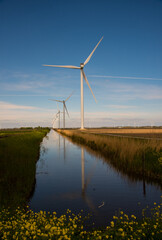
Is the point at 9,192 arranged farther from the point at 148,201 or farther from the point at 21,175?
the point at 148,201

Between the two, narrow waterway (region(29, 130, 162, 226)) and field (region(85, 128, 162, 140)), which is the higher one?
field (region(85, 128, 162, 140))

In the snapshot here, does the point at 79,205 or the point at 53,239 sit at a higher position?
the point at 53,239

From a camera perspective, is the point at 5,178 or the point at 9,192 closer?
the point at 9,192

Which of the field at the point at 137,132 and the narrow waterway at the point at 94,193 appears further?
the field at the point at 137,132

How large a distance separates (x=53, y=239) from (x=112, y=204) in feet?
18.9

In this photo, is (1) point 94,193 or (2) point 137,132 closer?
(1) point 94,193

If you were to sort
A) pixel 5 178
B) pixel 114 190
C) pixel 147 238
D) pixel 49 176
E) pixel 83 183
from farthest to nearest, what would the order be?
pixel 49 176 → pixel 83 183 → pixel 114 190 → pixel 5 178 → pixel 147 238

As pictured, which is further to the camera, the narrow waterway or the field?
the field

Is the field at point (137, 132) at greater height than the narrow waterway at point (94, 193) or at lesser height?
greater

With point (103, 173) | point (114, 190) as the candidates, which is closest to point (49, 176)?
point (103, 173)

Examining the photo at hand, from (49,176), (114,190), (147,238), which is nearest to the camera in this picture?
(147,238)

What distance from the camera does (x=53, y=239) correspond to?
15.5ft

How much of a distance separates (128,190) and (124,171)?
424 centimetres

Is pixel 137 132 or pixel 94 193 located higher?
pixel 137 132
